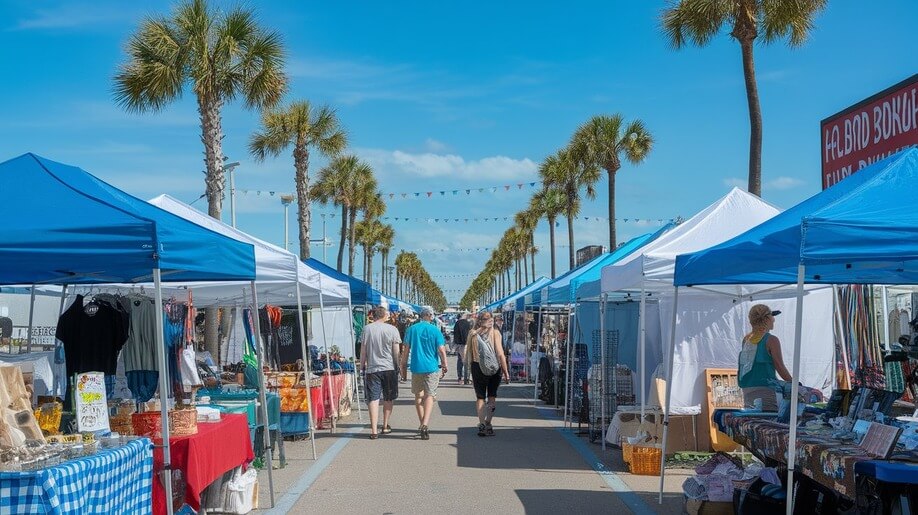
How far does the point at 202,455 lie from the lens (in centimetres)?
687

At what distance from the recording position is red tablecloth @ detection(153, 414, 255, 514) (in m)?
6.41

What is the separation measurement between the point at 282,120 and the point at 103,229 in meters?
23.4

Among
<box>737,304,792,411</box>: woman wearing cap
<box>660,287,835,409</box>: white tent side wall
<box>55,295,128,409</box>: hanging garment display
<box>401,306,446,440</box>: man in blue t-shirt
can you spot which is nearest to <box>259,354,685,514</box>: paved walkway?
<box>401,306,446,440</box>: man in blue t-shirt

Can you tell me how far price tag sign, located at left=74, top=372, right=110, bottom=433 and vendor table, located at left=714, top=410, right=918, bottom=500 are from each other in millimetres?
4617

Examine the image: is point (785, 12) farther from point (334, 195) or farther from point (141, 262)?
point (334, 195)

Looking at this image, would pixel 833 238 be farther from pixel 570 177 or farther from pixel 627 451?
pixel 570 177

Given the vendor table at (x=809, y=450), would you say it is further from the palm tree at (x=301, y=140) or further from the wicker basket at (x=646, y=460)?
the palm tree at (x=301, y=140)

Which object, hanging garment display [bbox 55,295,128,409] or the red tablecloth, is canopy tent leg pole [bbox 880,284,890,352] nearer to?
the red tablecloth

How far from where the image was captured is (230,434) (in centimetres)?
781

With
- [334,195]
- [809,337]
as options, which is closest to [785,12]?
[809,337]

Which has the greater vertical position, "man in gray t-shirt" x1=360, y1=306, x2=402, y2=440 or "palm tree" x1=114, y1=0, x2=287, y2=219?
"palm tree" x1=114, y1=0, x2=287, y2=219

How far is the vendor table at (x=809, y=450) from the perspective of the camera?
18.7 feet

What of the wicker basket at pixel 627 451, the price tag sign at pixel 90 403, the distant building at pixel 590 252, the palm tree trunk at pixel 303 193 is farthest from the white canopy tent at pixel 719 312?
the palm tree trunk at pixel 303 193

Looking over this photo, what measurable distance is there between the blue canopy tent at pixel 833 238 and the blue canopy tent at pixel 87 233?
3785mm
